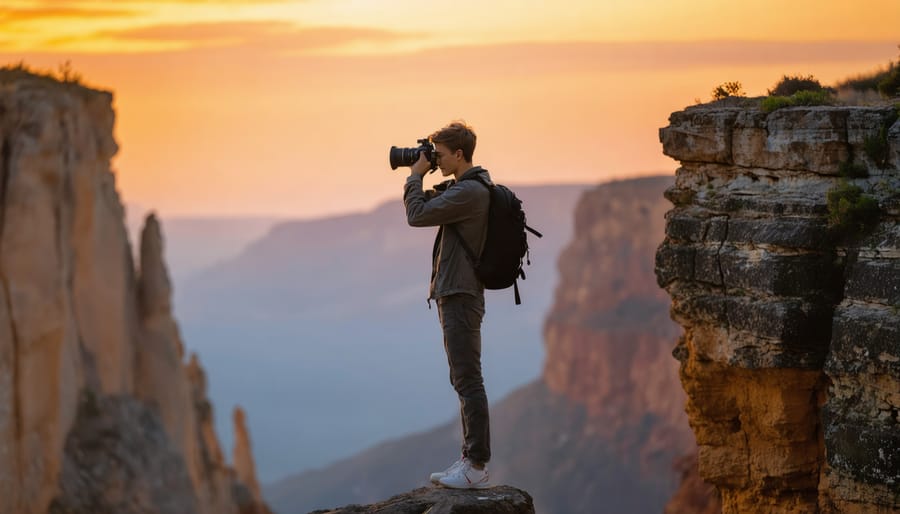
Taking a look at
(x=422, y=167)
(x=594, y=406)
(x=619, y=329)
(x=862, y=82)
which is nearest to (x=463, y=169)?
(x=422, y=167)

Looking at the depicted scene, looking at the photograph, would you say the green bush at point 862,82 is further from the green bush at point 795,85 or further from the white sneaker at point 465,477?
the white sneaker at point 465,477

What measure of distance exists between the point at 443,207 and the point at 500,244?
63 cm

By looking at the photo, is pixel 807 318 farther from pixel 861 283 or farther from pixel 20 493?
pixel 20 493

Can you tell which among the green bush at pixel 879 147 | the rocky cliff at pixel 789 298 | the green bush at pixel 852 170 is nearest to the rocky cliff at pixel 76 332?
the rocky cliff at pixel 789 298

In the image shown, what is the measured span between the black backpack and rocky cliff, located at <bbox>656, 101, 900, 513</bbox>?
3996mm

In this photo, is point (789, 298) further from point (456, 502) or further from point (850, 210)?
point (456, 502)

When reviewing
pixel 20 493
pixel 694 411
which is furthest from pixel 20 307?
pixel 694 411

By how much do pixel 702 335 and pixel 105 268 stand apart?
2619cm

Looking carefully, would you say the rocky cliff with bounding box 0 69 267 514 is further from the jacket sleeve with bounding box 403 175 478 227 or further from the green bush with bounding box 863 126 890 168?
the green bush with bounding box 863 126 890 168

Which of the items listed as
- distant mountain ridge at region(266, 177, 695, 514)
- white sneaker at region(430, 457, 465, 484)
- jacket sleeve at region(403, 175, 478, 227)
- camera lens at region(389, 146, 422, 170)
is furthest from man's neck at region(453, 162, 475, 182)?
distant mountain ridge at region(266, 177, 695, 514)

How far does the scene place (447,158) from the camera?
41.0 feet

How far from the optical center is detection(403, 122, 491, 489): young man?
12.3m

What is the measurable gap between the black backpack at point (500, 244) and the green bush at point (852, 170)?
177 inches

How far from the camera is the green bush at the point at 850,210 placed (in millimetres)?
14469
